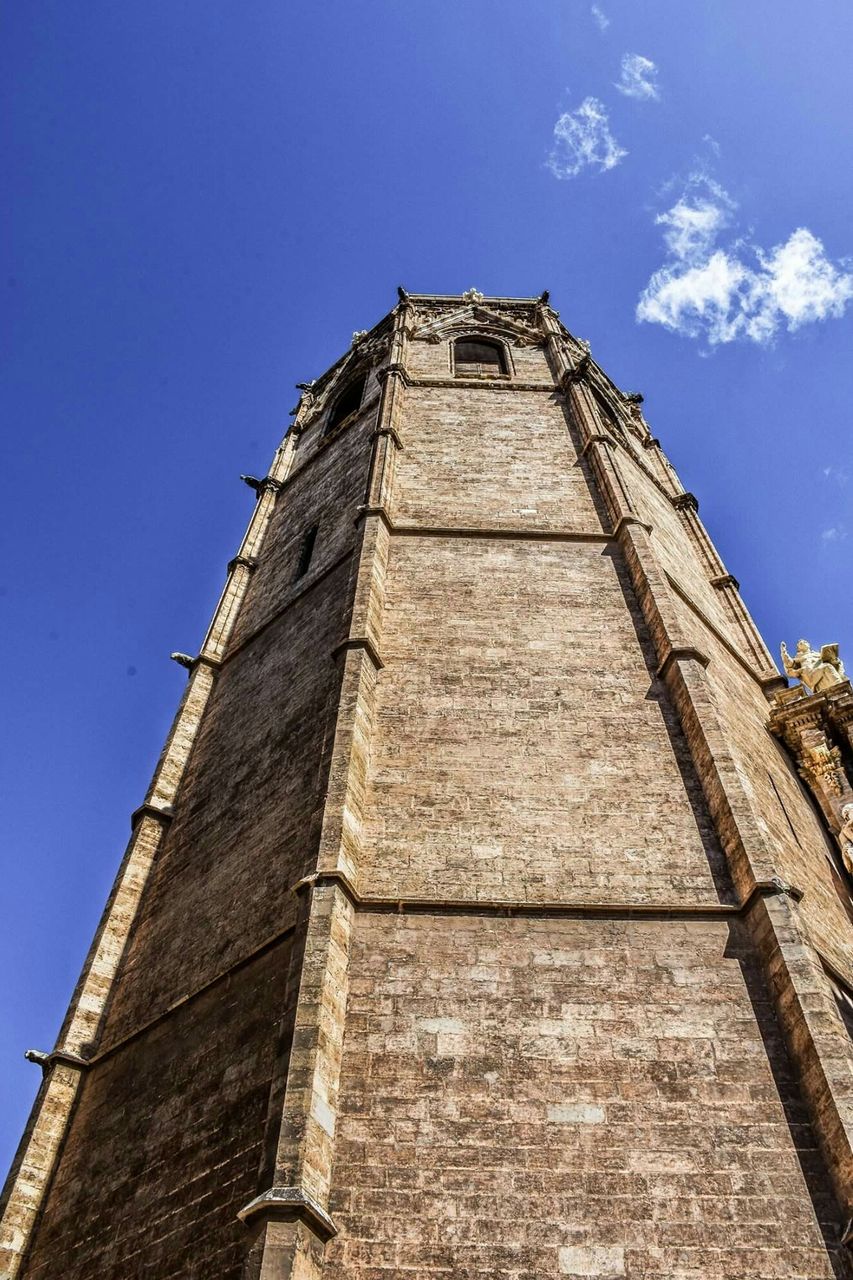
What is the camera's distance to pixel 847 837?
427 inches

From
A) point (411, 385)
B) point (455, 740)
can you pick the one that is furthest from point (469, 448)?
point (455, 740)

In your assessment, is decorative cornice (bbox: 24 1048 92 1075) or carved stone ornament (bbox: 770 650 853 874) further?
carved stone ornament (bbox: 770 650 853 874)

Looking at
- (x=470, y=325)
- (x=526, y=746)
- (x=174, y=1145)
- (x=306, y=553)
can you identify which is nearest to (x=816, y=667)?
(x=526, y=746)

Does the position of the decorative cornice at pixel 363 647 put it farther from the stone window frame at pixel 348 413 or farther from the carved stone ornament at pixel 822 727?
the stone window frame at pixel 348 413

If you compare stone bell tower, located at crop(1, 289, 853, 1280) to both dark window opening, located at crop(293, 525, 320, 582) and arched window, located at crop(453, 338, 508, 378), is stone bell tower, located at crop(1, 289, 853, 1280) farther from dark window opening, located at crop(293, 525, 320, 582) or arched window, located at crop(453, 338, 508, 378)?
arched window, located at crop(453, 338, 508, 378)

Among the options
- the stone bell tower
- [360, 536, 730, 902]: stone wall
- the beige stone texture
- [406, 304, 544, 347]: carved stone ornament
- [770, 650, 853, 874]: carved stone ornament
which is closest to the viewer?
the beige stone texture

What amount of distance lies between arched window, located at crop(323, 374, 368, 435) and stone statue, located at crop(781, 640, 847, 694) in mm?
9390

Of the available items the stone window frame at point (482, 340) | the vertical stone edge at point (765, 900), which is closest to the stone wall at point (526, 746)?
the vertical stone edge at point (765, 900)

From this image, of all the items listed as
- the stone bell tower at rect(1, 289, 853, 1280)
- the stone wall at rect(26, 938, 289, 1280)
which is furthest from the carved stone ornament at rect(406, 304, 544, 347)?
the stone wall at rect(26, 938, 289, 1280)

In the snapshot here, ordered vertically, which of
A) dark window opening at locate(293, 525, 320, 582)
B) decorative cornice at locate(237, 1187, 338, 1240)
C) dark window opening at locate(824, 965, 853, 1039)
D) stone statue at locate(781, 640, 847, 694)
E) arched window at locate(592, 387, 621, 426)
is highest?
arched window at locate(592, 387, 621, 426)

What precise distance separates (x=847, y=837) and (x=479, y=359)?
1222 cm

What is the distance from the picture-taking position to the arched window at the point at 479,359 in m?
18.5

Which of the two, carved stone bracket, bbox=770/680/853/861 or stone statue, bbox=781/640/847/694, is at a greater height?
stone statue, bbox=781/640/847/694

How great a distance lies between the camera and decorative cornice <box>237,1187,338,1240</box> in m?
5.66
